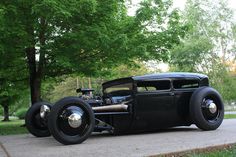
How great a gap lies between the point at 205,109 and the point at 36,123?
355cm

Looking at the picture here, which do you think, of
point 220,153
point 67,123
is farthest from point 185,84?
point 220,153

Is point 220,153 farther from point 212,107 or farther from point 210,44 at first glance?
point 210,44

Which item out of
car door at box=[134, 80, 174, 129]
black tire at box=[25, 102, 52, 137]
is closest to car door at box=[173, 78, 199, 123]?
car door at box=[134, 80, 174, 129]

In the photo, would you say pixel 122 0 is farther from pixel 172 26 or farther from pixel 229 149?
pixel 229 149

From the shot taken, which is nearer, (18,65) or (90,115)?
(90,115)

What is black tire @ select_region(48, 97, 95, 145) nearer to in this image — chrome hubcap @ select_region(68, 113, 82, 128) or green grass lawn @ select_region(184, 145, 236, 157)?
chrome hubcap @ select_region(68, 113, 82, 128)

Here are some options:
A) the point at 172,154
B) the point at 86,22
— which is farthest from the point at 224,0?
the point at 172,154

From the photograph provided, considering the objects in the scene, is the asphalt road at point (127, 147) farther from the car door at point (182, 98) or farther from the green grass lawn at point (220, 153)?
the car door at point (182, 98)

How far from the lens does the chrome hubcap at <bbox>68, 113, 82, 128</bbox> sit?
22.9ft

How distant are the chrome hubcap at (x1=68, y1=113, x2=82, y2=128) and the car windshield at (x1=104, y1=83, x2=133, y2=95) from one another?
4.90 feet

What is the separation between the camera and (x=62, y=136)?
6.86 metres

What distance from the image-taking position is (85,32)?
13648 millimetres

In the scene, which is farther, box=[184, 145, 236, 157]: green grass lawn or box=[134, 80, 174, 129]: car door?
box=[134, 80, 174, 129]: car door

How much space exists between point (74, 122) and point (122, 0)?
951 cm
